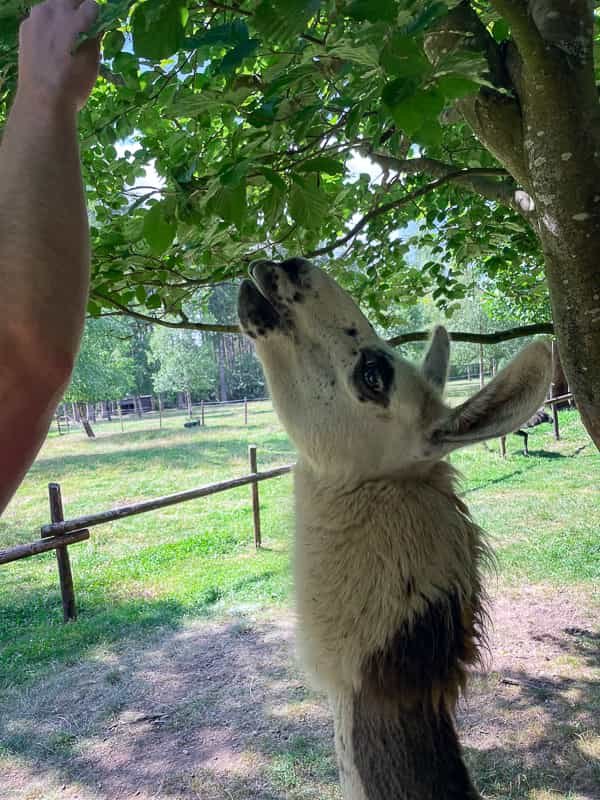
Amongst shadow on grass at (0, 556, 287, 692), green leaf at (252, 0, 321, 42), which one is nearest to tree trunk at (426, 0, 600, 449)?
green leaf at (252, 0, 321, 42)

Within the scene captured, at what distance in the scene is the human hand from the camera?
33.3 inches

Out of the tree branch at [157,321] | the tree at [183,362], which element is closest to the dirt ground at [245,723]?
the tree branch at [157,321]

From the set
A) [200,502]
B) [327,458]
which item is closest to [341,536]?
[327,458]

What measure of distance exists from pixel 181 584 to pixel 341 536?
258 inches

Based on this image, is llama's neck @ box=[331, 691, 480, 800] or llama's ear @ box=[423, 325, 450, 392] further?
llama's ear @ box=[423, 325, 450, 392]

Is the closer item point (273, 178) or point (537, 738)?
point (273, 178)

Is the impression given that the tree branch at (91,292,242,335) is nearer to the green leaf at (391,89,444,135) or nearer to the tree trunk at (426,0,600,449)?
the tree trunk at (426,0,600,449)

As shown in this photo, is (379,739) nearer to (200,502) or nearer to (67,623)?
(67,623)

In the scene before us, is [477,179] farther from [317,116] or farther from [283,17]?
[283,17]

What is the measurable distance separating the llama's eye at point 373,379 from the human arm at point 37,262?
1248mm

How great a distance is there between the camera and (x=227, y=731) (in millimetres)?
4414

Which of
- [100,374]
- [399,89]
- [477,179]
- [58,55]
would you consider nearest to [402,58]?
[399,89]

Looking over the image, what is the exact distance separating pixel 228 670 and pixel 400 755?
4056mm

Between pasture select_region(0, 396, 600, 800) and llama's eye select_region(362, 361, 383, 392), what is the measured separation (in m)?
0.73
